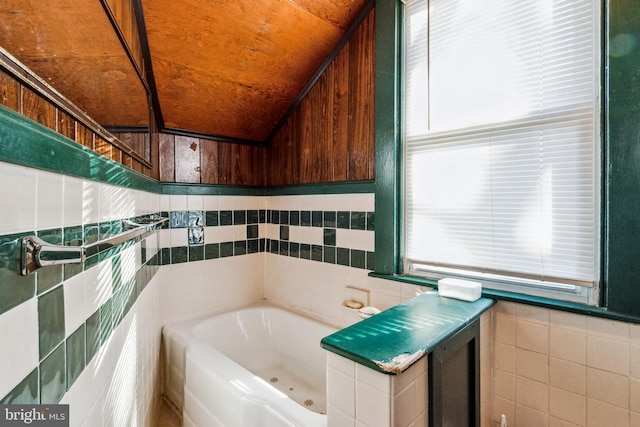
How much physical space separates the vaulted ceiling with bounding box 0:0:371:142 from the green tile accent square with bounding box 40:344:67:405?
2.05 feet

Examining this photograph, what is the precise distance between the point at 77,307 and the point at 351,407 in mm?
830

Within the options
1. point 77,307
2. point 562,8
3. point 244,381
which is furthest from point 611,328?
point 77,307

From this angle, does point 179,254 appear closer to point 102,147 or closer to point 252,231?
point 252,231

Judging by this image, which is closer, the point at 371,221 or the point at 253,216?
the point at 371,221

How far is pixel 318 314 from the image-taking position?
2338 mm

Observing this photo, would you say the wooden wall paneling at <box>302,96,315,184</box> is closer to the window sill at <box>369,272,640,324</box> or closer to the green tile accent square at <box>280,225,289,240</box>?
the green tile accent square at <box>280,225,289,240</box>

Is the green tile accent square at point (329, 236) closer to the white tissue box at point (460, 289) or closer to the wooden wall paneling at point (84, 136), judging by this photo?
the white tissue box at point (460, 289)

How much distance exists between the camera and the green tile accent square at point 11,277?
0.54 meters

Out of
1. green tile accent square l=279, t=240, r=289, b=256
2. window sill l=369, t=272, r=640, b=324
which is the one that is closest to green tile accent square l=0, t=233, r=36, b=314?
window sill l=369, t=272, r=640, b=324

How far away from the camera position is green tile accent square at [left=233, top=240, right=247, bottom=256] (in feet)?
8.64

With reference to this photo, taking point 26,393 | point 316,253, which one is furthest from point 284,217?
point 26,393

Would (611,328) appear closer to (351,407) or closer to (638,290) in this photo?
(638,290)

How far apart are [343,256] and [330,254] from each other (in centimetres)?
12

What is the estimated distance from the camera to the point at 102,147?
107 centimetres
